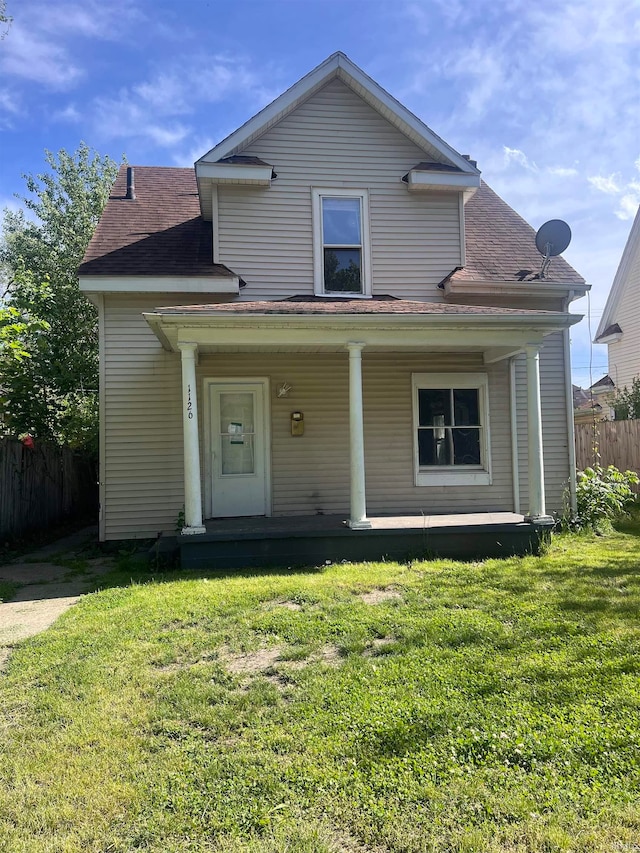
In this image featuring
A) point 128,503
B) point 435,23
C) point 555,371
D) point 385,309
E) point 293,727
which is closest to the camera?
point 293,727

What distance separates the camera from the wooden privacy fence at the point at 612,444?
12297 millimetres

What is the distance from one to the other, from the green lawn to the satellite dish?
234 inches

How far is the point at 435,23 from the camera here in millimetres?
8383

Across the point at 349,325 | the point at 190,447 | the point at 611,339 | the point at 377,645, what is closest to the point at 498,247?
the point at 349,325

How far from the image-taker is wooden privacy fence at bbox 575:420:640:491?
40.3 ft

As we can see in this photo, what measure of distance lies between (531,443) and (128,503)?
587 centimetres

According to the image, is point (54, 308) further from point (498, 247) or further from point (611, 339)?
point (611, 339)

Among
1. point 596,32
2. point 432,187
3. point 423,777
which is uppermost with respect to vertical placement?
point 596,32

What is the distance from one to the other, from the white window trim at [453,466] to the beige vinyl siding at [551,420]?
1.91 ft

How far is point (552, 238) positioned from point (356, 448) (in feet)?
17.0

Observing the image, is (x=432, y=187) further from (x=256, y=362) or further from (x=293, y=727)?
(x=293, y=727)

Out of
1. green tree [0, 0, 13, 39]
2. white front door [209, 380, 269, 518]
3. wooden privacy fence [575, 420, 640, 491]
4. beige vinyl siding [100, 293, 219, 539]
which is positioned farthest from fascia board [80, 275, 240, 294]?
wooden privacy fence [575, 420, 640, 491]

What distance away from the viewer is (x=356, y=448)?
269 inches

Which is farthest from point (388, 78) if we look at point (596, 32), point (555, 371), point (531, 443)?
point (531, 443)
